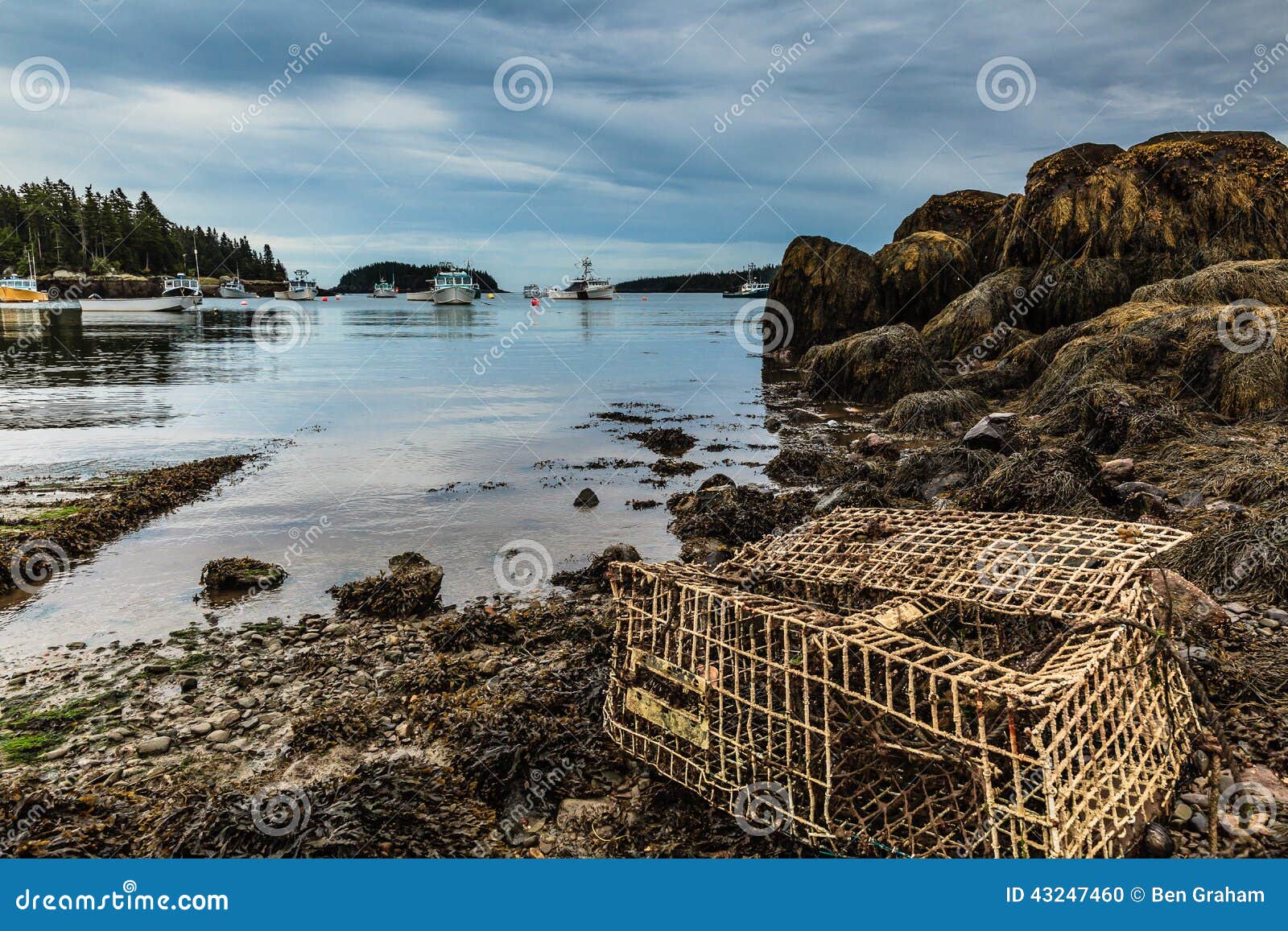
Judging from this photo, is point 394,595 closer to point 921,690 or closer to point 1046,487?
point 921,690

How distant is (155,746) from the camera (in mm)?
5871

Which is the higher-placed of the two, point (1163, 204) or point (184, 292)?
point (184, 292)

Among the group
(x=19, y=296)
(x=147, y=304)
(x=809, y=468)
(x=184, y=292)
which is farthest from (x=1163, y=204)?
(x=19, y=296)

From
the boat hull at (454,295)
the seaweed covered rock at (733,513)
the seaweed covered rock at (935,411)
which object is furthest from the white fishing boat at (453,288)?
the seaweed covered rock at (733,513)

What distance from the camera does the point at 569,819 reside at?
16.1 feet

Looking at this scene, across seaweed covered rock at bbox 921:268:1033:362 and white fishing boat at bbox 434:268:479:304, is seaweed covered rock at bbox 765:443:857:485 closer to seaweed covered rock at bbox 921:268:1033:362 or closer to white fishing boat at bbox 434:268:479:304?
seaweed covered rock at bbox 921:268:1033:362

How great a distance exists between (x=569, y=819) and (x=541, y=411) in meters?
20.0

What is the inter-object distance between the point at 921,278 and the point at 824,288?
4558 mm

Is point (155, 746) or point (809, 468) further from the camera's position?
point (809, 468)

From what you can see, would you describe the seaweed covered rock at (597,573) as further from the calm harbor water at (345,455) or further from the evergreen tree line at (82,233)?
the evergreen tree line at (82,233)

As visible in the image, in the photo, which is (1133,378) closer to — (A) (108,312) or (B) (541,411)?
(B) (541,411)

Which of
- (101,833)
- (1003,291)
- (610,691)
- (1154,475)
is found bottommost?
(101,833)

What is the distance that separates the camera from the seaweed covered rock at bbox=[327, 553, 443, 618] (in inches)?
330

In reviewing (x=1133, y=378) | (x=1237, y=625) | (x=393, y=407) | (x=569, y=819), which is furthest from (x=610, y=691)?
(x=393, y=407)
